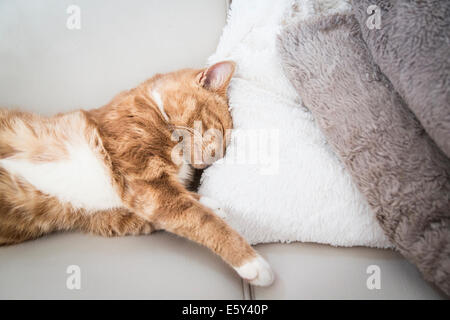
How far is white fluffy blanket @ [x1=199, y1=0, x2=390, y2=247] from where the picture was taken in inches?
35.8

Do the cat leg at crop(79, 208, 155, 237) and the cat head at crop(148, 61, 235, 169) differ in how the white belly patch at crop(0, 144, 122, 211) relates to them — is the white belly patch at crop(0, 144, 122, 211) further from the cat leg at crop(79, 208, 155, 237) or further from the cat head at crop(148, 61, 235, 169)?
the cat head at crop(148, 61, 235, 169)

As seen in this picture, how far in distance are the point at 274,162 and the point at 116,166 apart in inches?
21.1

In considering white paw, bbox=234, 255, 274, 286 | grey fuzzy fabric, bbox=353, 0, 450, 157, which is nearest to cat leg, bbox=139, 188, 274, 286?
white paw, bbox=234, 255, 274, 286

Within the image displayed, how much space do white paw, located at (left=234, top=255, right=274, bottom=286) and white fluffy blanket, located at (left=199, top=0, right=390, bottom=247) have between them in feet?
0.41

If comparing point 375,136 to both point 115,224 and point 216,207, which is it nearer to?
point 216,207

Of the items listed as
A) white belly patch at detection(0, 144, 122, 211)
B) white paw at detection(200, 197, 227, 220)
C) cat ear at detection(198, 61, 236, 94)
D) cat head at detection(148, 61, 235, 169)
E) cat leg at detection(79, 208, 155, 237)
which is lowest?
cat leg at detection(79, 208, 155, 237)

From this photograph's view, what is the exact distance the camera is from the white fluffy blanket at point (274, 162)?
909 mm

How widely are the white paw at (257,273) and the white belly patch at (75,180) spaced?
0.52 m

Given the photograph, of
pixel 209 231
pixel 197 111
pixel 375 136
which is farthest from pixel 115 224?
pixel 375 136

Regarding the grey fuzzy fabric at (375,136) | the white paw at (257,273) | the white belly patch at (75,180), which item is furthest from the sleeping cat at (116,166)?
the grey fuzzy fabric at (375,136)

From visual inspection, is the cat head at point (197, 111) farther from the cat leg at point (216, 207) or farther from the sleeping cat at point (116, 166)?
the cat leg at point (216, 207)

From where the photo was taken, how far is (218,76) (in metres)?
1.13
